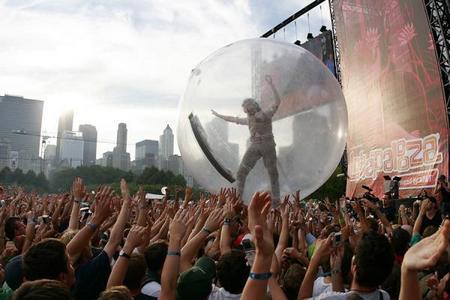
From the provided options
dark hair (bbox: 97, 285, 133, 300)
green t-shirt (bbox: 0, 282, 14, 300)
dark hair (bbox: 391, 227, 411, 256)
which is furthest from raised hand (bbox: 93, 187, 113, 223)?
dark hair (bbox: 391, 227, 411, 256)

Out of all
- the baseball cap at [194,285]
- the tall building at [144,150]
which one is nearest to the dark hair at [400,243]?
the baseball cap at [194,285]

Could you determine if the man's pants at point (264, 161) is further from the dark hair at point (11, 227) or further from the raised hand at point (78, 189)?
the dark hair at point (11, 227)

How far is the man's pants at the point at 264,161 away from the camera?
4.48 meters

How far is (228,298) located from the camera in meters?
2.23

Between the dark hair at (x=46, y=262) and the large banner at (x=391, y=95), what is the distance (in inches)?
433

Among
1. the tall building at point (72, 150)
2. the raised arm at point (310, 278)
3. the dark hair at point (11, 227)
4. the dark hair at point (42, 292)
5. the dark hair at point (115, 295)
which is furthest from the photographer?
the tall building at point (72, 150)

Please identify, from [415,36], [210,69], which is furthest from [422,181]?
[210,69]

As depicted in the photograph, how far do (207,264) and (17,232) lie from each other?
248 cm

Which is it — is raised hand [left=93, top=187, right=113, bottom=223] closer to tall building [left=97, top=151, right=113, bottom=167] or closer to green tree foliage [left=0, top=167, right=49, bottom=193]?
green tree foliage [left=0, top=167, right=49, bottom=193]

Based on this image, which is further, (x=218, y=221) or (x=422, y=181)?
(x=422, y=181)

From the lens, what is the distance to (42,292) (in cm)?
140

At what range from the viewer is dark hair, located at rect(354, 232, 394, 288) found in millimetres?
1856

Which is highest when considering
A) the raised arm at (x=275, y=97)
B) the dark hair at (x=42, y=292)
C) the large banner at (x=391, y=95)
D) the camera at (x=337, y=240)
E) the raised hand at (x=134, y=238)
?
the large banner at (x=391, y=95)

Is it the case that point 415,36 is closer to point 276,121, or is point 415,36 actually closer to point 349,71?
point 349,71
